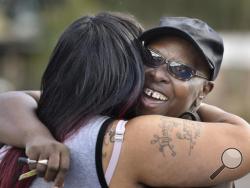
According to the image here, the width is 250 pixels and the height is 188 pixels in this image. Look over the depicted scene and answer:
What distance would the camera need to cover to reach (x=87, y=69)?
261 cm

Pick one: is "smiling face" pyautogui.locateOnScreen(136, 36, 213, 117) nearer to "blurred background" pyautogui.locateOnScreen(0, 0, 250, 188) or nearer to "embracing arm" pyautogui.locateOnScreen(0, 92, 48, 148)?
"embracing arm" pyautogui.locateOnScreen(0, 92, 48, 148)

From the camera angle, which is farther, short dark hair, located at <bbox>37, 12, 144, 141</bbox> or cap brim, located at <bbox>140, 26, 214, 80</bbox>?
cap brim, located at <bbox>140, 26, 214, 80</bbox>

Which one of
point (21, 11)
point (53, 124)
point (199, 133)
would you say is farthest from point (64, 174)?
point (21, 11)

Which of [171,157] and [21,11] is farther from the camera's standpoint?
[21,11]

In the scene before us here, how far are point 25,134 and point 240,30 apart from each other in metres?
21.9

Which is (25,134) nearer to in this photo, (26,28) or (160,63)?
(160,63)

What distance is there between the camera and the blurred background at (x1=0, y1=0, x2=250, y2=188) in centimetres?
2180

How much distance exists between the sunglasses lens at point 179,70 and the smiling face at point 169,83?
0.05ft

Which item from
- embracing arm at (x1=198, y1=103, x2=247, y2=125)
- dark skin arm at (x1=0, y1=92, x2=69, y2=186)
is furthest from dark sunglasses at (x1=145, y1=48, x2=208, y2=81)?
dark skin arm at (x1=0, y1=92, x2=69, y2=186)

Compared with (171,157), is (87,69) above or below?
above

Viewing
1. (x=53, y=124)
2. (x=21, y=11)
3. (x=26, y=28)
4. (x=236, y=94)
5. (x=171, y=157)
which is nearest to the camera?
(x=171, y=157)

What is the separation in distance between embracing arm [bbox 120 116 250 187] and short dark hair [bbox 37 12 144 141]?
0.44ft

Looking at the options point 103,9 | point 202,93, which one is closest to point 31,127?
point 202,93

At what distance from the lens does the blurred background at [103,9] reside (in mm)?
21797
